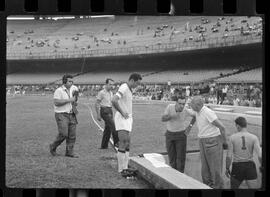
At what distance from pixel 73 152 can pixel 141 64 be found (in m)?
A: 1.83

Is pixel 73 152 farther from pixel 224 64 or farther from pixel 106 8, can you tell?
pixel 224 64

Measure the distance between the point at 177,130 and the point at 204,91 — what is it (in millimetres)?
726

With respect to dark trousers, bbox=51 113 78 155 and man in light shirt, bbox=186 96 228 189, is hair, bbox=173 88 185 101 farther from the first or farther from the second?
dark trousers, bbox=51 113 78 155

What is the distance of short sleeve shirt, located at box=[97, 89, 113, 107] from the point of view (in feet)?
22.7

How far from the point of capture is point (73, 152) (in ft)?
22.5

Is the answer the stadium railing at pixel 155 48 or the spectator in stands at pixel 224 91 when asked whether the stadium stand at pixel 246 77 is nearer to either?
the spectator in stands at pixel 224 91

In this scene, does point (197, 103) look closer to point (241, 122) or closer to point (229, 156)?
point (241, 122)

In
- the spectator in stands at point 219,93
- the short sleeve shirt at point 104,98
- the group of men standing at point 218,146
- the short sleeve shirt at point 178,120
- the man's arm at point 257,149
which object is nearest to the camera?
the man's arm at point 257,149

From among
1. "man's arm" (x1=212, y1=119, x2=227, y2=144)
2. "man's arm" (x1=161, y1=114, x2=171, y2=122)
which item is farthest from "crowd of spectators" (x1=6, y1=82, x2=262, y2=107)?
"man's arm" (x1=212, y1=119, x2=227, y2=144)

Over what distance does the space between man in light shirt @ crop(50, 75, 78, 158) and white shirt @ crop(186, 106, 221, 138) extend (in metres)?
2.05

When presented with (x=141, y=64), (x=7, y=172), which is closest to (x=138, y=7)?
(x=141, y=64)

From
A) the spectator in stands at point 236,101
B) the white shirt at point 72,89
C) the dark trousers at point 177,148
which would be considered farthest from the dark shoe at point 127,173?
the spectator in stands at point 236,101

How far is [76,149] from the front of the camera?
22.6 feet

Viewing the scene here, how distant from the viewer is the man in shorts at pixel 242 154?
571cm
